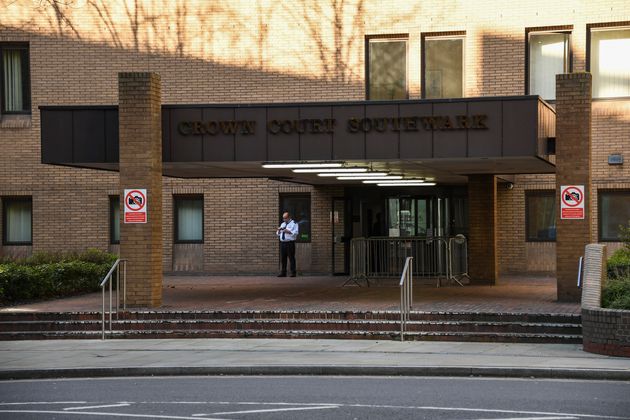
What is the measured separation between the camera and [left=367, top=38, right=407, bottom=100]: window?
1176 inches

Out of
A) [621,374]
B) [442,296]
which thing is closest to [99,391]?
[621,374]

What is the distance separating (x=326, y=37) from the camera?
30031mm

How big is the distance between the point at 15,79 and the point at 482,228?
14.5 m

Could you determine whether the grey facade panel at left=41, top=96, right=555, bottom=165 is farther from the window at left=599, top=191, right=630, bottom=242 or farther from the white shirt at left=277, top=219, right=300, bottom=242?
the white shirt at left=277, top=219, right=300, bottom=242

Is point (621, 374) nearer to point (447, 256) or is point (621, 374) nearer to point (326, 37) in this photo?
point (447, 256)

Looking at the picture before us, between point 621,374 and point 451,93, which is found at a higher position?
point 451,93

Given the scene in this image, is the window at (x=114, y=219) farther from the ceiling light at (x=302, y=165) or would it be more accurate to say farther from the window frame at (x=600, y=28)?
the window frame at (x=600, y=28)

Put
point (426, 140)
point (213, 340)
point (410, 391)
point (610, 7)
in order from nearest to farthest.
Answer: point (410, 391)
point (213, 340)
point (426, 140)
point (610, 7)

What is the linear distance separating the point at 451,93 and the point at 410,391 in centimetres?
1782

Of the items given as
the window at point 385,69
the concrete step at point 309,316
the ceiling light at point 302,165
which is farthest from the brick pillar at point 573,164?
the window at point 385,69

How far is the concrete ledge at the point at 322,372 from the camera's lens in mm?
14078

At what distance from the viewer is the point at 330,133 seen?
67.2 feet

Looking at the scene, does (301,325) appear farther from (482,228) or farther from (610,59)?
(610,59)

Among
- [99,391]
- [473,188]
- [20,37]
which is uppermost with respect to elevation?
[20,37]
